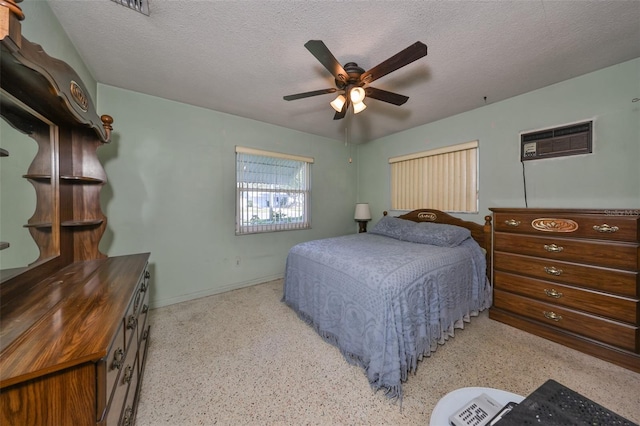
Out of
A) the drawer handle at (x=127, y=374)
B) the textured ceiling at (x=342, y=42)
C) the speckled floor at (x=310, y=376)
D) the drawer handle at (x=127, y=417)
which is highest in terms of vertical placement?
the textured ceiling at (x=342, y=42)

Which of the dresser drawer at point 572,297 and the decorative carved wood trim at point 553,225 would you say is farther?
the decorative carved wood trim at point 553,225

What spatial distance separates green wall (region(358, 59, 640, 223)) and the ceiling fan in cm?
160

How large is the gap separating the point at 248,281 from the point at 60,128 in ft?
8.14

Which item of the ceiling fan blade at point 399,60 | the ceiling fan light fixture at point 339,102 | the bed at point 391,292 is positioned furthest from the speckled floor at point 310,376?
the ceiling fan blade at point 399,60

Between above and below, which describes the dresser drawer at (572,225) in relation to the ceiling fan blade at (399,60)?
below

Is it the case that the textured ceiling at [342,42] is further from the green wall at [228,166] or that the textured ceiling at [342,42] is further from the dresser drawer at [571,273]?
the dresser drawer at [571,273]

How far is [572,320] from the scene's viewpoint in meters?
1.90

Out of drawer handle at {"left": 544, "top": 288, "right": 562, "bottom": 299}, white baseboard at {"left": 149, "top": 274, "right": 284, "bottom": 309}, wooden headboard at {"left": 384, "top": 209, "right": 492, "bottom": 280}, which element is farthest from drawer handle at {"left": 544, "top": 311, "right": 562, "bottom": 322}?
white baseboard at {"left": 149, "top": 274, "right": 284, "bottom": 309}

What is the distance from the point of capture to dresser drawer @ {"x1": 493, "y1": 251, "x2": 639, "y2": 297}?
5.55 feet

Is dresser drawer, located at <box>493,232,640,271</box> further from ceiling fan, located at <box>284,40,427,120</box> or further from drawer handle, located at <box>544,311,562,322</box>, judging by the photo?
ceiling fan, located at <box>284,40,427,120</box>

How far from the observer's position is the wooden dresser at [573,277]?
168 centimetres

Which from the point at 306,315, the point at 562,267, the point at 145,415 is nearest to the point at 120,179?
the point at 145,415

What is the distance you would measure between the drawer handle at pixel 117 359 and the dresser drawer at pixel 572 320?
117 inches

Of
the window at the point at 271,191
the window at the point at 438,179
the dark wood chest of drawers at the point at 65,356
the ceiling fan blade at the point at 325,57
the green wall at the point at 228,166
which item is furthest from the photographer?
the window at the point at 271,191
